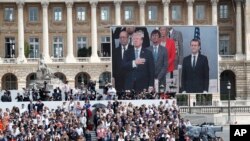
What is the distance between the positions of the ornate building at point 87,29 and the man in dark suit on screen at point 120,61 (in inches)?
1191

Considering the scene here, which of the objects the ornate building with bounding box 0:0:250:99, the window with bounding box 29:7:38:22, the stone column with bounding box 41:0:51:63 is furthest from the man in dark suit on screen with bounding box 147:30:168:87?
the window with bounding box 29:7:38:22

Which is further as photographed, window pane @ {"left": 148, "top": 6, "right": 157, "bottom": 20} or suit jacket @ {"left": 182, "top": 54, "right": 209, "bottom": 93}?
window pane @ {"left": 148, "top": 6, "right": 157, "bottom": 20}

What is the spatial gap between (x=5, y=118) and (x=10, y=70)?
56162 mm

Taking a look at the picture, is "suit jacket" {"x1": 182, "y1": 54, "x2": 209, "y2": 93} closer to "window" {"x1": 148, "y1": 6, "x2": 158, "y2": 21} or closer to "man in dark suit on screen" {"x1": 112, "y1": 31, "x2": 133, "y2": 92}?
"man in dark suit on screen" {"x1": 112, "y1": 31, "x2": 133, "y2": 92}

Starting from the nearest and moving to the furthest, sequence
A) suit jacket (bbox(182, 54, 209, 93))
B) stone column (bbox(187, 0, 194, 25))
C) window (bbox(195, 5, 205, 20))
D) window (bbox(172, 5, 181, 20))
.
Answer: suit jacket (bbox(182, 54, 209, 93)), stone column (bbox(187, 0, 194, 25)), window (bbox(195, 5, 205, 20)), window (bbox(172, 5, 181, 20))

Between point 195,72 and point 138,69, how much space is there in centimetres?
467

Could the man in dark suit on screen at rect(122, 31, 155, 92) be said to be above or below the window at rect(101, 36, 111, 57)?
below

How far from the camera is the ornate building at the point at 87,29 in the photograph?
99.2 meters

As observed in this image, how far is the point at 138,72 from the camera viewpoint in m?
67.8

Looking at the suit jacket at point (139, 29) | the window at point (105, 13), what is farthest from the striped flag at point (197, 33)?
the window at point (105, 13)

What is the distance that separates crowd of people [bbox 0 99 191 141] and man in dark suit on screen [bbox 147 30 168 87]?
17814mm

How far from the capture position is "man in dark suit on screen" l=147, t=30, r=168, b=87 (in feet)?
223

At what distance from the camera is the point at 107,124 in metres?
42.5

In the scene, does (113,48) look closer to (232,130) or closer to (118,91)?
(118,91)
